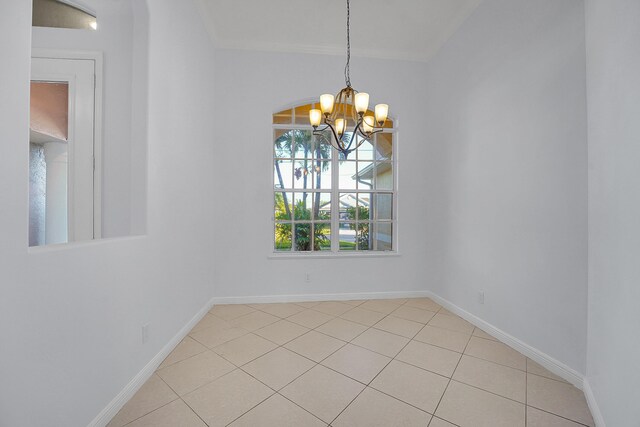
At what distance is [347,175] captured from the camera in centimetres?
352

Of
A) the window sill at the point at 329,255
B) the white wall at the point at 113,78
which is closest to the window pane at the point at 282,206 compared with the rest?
the window sill at the point at 329,255

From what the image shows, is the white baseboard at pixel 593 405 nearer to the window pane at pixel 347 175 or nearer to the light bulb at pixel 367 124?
the light bulb at pixel 367 124

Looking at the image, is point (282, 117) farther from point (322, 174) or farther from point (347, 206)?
point (347, 206)

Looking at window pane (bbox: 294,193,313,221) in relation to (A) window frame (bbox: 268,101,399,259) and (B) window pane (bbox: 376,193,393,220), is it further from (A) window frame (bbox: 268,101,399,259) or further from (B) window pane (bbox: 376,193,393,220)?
(B) window pane (bbox: 376,193,393,220)

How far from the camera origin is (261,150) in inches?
128

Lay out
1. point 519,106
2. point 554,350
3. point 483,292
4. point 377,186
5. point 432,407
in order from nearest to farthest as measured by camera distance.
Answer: point 432,407 < point 554,350 < point 519,106 < point 483,292 < point 377,186

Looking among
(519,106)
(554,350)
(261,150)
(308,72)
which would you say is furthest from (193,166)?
(554,350)

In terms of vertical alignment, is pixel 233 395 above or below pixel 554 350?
below

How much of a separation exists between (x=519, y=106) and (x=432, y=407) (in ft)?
7.74

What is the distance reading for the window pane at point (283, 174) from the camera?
11.2 ft

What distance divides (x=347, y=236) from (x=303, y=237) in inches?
24.1

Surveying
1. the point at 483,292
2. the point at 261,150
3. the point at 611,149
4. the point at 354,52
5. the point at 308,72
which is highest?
the point at 354,52

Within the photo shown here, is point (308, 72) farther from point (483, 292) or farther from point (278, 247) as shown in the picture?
point (483, 292)

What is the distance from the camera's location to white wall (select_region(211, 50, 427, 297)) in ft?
10.4
